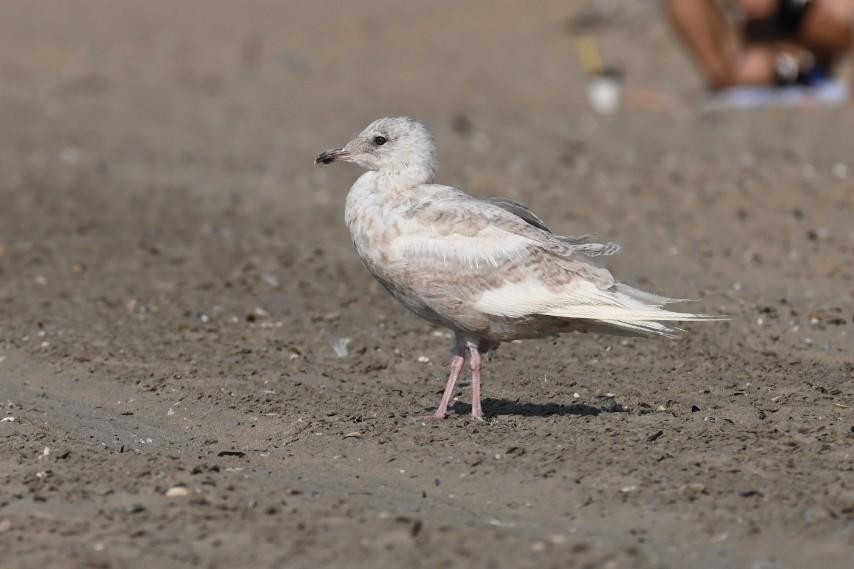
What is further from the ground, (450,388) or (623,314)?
(623,314)

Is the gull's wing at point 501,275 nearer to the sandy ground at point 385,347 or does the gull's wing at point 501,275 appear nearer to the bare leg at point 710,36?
the sandy ground at point 385,347

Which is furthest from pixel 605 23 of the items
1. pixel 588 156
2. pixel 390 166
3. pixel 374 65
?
pixel 390 166

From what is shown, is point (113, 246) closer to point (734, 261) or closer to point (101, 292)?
point (101, 292)

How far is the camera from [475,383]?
6344 mm

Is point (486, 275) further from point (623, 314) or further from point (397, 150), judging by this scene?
point (397, 150)

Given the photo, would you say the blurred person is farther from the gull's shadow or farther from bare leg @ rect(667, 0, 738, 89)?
the gull's shadow

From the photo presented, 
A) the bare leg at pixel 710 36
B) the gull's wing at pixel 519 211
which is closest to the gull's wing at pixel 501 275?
the gull's wing at pixel 519 211

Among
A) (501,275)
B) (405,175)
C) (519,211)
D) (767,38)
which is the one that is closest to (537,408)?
(501,275)

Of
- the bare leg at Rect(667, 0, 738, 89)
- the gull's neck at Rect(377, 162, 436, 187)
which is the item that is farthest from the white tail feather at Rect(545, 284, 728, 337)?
the bare leg at Rect(667, 0, 738, 89)

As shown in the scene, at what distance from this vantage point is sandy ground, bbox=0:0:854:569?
196 inches

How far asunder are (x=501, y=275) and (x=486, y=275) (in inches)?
2.5

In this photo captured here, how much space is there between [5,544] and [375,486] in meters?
1.36

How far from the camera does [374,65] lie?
17.4 meters

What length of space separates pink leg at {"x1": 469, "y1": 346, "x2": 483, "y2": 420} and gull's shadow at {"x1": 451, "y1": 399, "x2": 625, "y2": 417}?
0.15 m
